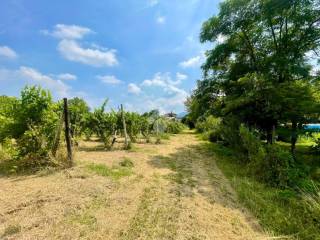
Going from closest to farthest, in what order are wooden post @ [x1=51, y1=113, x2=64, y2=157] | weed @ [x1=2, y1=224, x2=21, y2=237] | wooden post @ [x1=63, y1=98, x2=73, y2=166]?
weed @ [x1=2, y1=224, x2=21, y2=237]
wooden post @ [x1=63, y1=98, x2=73, y2=166]
wooden post @ [x1=51, y1=113, x2=64, y2=157]

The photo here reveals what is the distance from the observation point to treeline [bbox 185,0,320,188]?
7.36m

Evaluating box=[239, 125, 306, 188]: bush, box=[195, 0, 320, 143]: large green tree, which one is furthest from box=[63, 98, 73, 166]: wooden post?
box=[195, 0, 320, 143]: large green tree

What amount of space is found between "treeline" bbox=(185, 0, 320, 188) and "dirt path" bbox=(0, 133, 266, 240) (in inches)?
82.9

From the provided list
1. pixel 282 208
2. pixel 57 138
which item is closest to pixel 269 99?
pixel 282 208

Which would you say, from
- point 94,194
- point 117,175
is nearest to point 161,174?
point 117,175

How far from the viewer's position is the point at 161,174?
6.81 metres

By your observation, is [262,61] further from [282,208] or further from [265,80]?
[282,208]

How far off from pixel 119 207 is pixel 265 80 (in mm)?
7796

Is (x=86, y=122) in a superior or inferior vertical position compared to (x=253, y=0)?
inferior

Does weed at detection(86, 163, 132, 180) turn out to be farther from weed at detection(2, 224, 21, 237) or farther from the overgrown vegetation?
the overgrown vegetation

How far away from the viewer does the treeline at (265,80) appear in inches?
290

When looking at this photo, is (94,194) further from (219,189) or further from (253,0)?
(253,0)

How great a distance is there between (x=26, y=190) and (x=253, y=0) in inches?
510

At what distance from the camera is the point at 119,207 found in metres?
4.32
